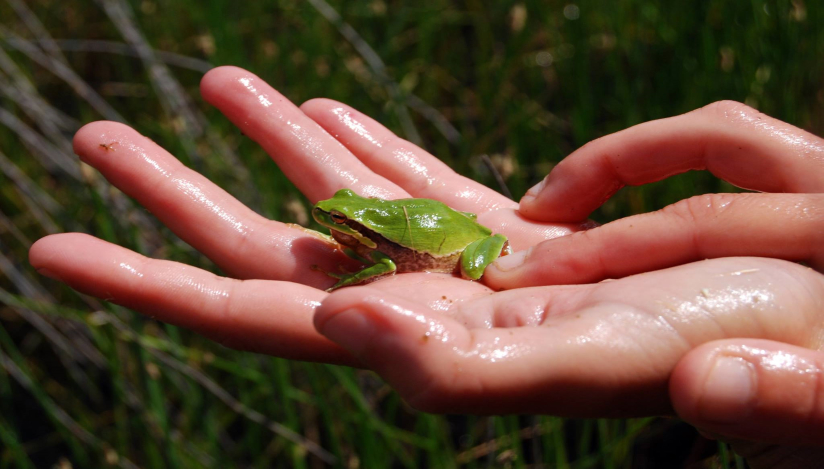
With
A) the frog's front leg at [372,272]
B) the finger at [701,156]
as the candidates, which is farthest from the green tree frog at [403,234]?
the finger at [701,156]

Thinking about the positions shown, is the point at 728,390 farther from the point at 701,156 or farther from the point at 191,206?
the point at 191,206

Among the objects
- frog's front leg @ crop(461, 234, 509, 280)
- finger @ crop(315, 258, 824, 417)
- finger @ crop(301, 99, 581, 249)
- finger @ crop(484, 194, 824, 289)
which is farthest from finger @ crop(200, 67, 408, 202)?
finger @ crop(315, 258, 824, 417)

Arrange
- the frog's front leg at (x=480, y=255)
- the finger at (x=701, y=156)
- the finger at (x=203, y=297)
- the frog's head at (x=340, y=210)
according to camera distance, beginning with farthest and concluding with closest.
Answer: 1. the frog's head at (x=340, y=210)
2. the frog's front leg at (x=480, y=255)
3. the finger at (x=701, y=156)
4. the finger at (x=203, y=297)

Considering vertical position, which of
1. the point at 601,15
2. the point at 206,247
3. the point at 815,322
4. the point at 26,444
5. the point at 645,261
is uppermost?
the point at 601,15

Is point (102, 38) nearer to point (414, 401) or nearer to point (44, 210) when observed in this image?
point (44, 210)

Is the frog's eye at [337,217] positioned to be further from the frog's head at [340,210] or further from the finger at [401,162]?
the finger at [401,162]

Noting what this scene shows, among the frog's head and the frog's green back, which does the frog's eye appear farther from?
the frog's green back

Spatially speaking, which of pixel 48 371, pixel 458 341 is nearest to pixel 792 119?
pixel 458 341

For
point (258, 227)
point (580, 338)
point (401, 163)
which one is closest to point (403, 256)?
point (401, 163)
